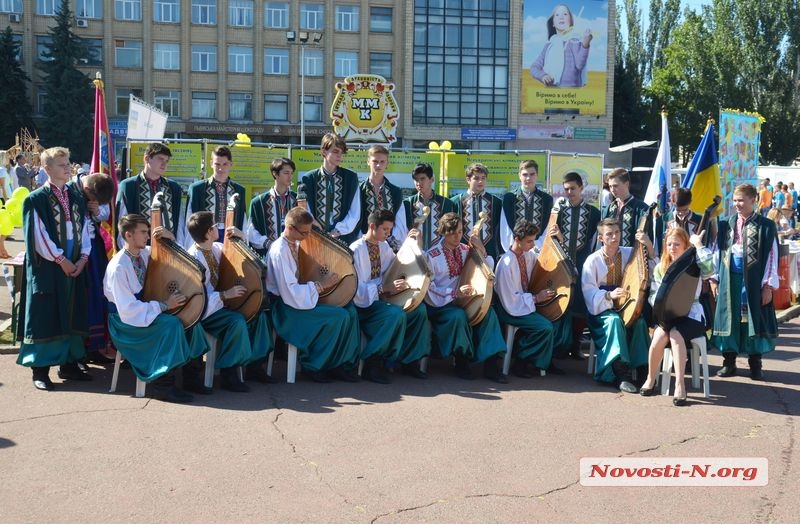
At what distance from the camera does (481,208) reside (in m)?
8.59

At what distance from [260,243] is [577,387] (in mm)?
3132

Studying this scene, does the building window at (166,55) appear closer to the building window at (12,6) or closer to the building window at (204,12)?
the building window at (204,12)

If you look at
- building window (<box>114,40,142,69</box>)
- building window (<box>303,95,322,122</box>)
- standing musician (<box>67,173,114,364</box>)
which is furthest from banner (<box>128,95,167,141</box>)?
building window (<box>114,40,142,69</box>)

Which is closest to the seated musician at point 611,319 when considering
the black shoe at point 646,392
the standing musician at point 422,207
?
the black shoe at point 646,392

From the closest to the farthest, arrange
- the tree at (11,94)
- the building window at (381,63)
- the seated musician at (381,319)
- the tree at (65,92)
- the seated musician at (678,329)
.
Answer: the seated musician at (678,329)
the seated musician at (381,319)
the tree at (65,92)
the tree at (11,94)
the building window at (381,63)

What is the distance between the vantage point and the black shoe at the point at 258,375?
7047 millimetres

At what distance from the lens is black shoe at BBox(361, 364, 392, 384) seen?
23.4 feet

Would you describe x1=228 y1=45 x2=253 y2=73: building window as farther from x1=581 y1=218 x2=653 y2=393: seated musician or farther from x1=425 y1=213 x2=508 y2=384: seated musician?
x1=581 y1=218 x2=653 y2=393: seated musician

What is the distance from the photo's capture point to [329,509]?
4312 mm

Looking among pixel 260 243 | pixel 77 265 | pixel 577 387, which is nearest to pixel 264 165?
pixel 260 243

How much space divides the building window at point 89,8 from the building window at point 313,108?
37.2 ft

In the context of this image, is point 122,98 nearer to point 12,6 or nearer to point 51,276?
point 12,6

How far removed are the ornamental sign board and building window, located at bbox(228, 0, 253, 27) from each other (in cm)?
3306

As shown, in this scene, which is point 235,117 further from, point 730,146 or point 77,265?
point 77,265
